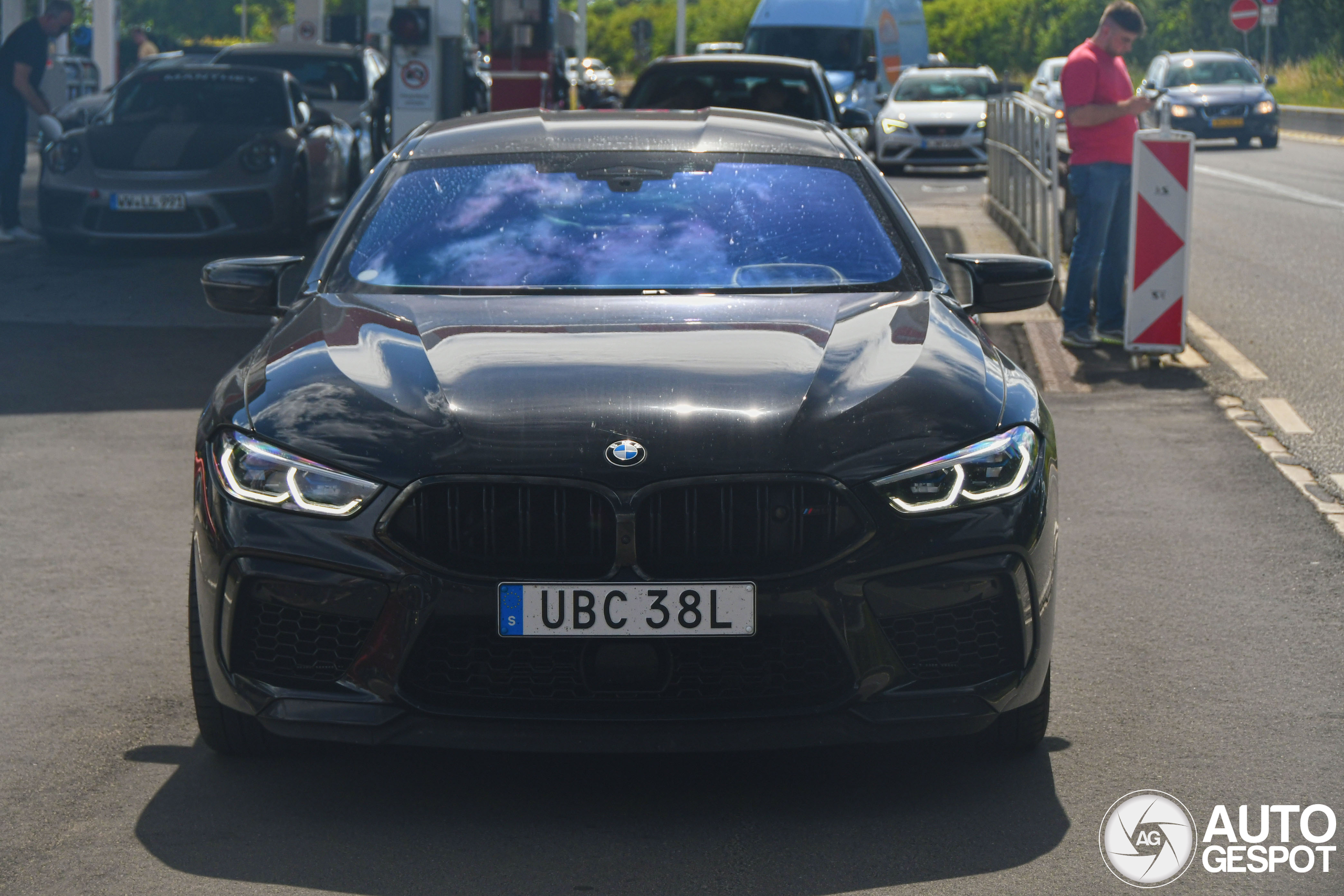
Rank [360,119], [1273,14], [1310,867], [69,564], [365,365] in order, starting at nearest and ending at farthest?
[1310,867] → [365,365] → [69,564] → [360,119] → [1273,14]

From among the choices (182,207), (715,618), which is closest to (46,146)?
(182,207)

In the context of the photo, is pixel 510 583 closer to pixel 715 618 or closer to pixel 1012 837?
pixel 715 618

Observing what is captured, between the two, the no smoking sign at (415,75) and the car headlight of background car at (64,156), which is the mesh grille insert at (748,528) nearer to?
the car headlight of background car at (64,156)

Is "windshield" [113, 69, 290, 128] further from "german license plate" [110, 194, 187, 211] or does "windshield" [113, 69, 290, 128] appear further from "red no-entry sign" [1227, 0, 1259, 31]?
"red no-entry sign" [1227, 0, 1259, 31]

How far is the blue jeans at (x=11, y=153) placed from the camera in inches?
571

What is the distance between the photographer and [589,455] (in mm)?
3609

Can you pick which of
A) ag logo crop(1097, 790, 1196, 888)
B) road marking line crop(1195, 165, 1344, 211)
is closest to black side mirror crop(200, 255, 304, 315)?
ag logo crop(1097, 790, 1196, 888)

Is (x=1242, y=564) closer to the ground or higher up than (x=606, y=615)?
closer to the ground

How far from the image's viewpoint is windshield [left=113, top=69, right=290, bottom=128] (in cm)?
1427

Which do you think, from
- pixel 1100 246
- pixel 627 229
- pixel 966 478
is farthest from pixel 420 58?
pixel 966 478

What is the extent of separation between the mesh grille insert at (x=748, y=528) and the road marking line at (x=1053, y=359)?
18.8 feet

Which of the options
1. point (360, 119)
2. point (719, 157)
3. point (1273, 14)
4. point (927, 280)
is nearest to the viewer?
point (927, 280)

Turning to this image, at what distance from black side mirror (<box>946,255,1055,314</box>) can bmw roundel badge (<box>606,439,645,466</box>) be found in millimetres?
1685

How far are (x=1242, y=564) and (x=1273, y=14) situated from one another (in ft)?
129
